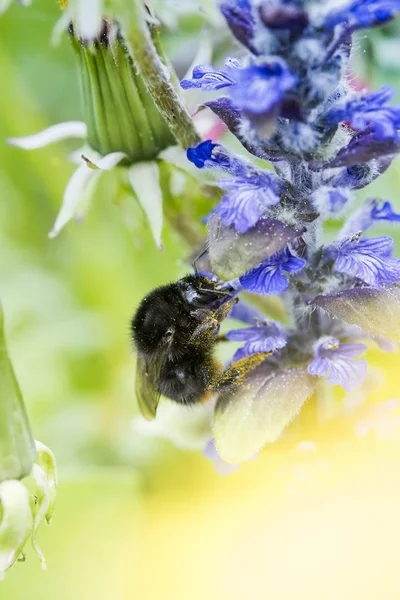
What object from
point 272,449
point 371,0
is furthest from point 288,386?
point 371,0

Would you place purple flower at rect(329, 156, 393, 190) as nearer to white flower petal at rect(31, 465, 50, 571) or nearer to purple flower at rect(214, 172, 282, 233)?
purple flower at rect(214, 172, 282, 233)

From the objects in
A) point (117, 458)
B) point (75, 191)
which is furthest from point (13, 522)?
point (117, 458)

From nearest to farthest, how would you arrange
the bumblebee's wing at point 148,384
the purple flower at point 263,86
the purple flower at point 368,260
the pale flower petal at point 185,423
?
the purple flower at point 263,86 < the purple flower at point 368,260 < the bumblebee's wing at point 148,384 < the pale flower petal at point 185,423

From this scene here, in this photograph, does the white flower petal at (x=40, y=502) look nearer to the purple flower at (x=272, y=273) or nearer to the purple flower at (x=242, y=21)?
the purple flower at (x=272, y=273)

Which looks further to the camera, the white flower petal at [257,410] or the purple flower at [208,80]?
the white flower petal at [257,410]

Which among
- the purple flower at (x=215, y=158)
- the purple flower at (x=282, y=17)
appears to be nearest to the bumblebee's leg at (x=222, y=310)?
the purple flower at (x=215, y=158)

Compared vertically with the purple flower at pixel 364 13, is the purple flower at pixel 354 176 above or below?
below
